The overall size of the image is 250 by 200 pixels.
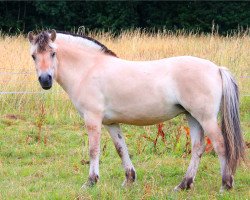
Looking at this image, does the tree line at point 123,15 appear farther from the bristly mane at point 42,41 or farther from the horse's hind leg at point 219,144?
the horse's hind leg at point 219,144

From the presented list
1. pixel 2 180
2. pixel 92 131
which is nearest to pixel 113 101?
pixel 92 131

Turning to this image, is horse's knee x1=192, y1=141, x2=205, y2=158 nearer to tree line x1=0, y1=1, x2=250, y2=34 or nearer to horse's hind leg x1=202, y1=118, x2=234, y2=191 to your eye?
horse's hind leg x1=202, y1=118, x2=234, y2=191

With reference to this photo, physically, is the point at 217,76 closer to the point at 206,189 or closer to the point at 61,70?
the point at 206,189

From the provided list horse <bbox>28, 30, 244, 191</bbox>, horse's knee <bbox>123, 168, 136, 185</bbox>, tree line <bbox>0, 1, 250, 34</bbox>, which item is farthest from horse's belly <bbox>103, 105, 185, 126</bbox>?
tree line <bbox>0, 1, 250, 34</bbox>

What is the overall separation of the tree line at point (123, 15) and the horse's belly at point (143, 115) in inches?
902

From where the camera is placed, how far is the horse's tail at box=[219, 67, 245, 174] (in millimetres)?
5414

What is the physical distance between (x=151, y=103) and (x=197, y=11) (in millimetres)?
24488

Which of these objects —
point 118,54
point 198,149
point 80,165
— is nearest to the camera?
point 198,149

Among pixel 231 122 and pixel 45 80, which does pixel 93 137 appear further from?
pixel 231 122

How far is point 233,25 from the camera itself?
93.4 ft

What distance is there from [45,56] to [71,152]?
2.27 meters

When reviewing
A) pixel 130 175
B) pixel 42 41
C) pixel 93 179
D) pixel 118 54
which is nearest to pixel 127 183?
pixel 130 175

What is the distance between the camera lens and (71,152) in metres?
7.42

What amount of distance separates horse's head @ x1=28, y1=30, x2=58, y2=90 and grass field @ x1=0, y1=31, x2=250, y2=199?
1.18 m
